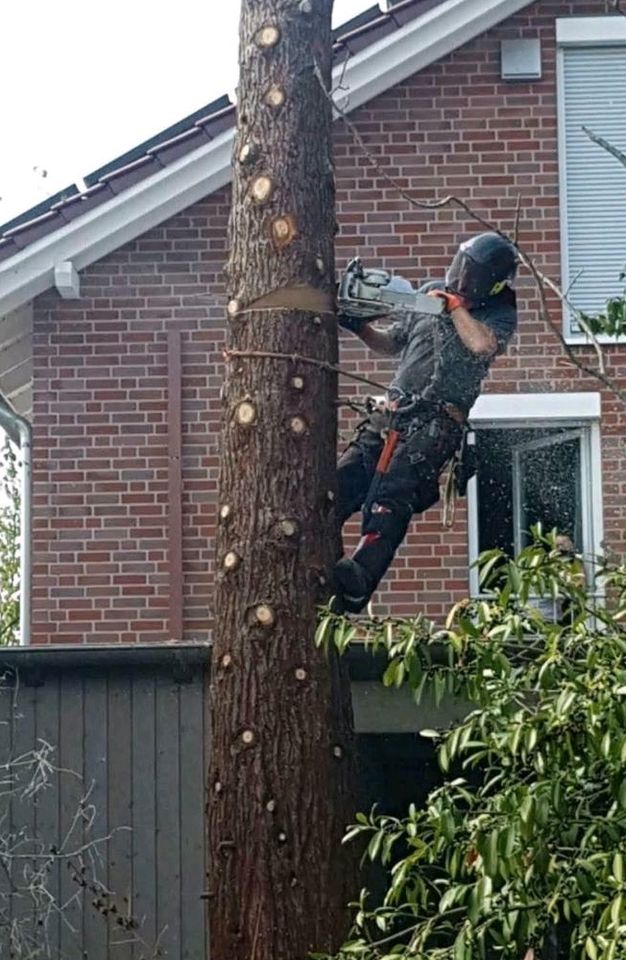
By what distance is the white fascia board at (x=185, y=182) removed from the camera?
35.7ft

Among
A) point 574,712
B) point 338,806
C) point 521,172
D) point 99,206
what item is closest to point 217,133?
point 99,206

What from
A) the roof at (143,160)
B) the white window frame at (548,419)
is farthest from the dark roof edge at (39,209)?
the white window frame at (548,419)

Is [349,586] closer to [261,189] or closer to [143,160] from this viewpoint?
[261,189]

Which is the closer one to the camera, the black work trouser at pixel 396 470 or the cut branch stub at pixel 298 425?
the cut branch stub at pixel 298 425

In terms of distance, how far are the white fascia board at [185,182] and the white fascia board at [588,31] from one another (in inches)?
16.4

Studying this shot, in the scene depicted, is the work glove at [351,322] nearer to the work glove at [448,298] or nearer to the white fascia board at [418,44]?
the work glove at [448,298]

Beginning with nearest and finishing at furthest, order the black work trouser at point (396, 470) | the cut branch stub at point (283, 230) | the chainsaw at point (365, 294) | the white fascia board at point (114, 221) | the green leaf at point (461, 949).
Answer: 1. the green leaf at point (461, 949)
2. the cut branch stub at point (283, 230)
3. the chainsaw at point (365, 294)
4. the black work trouser at point (396, 470)
5. the white fascia board at point (114, 221)

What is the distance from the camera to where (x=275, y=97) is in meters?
5.82

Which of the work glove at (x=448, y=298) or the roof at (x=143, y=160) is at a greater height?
the roof at (x=143, y=160)

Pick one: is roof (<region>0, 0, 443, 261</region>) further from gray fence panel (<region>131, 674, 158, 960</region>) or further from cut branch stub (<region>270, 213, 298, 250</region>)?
cut branch stub (<region>270, 213, 298, 250</region>)

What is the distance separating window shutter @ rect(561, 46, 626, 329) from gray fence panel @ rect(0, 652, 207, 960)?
4.70 meters

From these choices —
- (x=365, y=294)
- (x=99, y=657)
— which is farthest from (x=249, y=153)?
(x=99, y=657)

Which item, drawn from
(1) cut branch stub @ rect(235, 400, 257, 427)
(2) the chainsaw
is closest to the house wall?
(2) the chainsaw

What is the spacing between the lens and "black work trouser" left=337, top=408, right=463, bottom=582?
23.9 feet
